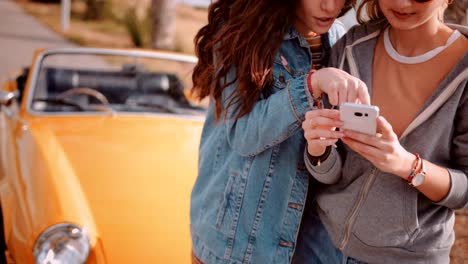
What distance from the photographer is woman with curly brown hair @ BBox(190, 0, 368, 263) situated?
5.60 ft

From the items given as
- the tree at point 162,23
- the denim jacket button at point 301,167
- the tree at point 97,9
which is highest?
the denim jacket button at point 301,167

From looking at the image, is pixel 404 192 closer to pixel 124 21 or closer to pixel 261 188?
pixel 261 188

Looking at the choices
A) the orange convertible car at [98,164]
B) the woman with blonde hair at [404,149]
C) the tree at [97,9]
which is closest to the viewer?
the woman with blonde hair at [404,149]

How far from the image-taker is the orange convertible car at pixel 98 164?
2.72m

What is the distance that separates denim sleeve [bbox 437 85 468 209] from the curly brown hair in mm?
513

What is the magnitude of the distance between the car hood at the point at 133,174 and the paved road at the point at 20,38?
5.86m

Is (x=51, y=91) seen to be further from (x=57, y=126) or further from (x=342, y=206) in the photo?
(x=342, y=206)

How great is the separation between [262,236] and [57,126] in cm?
239

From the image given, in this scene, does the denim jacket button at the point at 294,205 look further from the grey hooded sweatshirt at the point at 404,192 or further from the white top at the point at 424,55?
the white top at the point at 424,55

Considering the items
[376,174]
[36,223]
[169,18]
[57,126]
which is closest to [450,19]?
[376,174]

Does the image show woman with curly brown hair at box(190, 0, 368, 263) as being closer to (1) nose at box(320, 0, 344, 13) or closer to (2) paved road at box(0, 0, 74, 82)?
(1) nose at box(320, 0, 344, 13)

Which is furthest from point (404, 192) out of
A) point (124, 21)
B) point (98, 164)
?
point (124, 21)

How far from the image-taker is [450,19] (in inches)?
94.3

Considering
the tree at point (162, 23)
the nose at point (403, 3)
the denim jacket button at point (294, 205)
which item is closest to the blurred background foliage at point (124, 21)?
the tree at point (162, 23)
